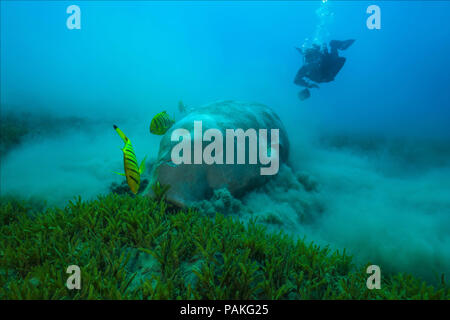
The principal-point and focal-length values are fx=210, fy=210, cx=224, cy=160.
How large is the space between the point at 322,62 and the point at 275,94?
76.6ft

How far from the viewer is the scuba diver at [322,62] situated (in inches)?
290

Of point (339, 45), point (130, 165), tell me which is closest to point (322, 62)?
point (339, 45)

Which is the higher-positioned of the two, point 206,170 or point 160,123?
point 160,123

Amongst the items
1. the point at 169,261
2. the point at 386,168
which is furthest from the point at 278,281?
the point at 386,168

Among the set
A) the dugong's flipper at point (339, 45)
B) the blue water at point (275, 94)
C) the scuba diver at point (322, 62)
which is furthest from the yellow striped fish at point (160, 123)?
the dugong's flipper at point (339, 45)

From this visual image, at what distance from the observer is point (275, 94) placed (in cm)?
2988

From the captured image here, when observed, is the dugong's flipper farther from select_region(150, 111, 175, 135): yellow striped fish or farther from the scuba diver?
select_region(150, 111, 175, 135): yellow striped fish

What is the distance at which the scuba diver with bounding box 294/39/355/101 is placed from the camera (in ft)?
24.2

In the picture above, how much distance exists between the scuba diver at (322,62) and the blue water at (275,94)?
3.13 metres

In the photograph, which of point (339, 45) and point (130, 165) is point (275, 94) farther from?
point (130, 165)

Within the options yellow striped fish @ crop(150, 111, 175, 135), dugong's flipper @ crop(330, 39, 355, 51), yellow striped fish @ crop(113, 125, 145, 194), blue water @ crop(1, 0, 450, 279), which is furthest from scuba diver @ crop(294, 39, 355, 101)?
yellow striped fish @ crop(113, 125, 145, 194)

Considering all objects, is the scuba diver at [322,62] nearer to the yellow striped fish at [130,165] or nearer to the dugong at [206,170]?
the dugong at [206,170]

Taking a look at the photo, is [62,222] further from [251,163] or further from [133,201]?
[251,163]

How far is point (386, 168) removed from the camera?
332 inches
